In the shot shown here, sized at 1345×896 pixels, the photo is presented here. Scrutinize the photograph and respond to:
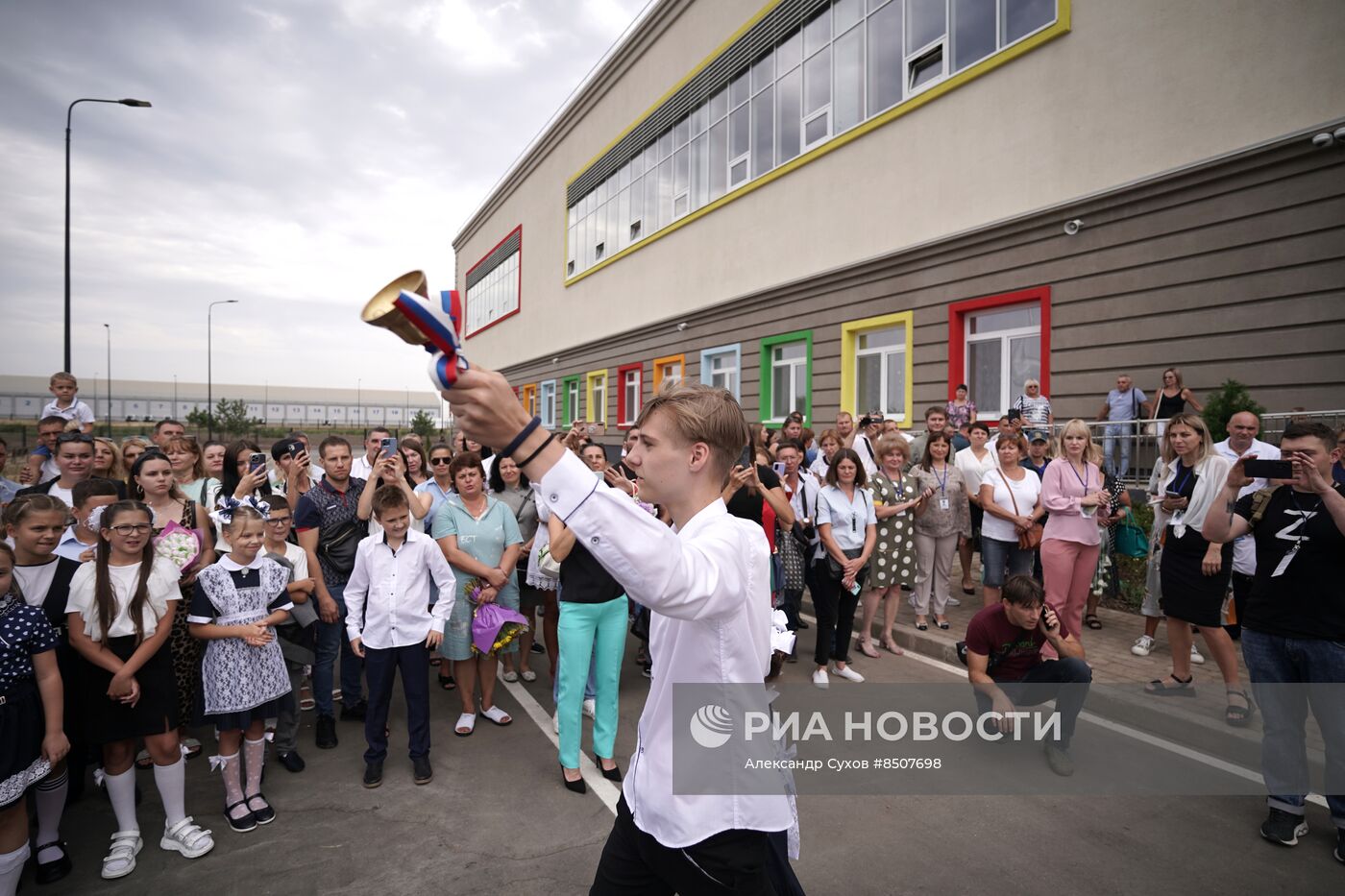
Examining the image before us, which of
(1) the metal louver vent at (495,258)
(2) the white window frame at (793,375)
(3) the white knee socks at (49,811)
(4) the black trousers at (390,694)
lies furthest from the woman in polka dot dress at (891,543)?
(1) the metal louver vent at (495,258)

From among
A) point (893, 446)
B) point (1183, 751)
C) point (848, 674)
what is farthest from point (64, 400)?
point (1183, 751)

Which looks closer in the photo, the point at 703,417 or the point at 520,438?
the point at 520,438

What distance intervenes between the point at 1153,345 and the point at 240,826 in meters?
10.4

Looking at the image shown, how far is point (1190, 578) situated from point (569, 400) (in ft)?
75.6

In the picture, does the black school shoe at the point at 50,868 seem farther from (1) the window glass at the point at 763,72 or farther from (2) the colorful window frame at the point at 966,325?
(1) the window glass at the point at 763,72

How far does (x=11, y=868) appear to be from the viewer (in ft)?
9.73

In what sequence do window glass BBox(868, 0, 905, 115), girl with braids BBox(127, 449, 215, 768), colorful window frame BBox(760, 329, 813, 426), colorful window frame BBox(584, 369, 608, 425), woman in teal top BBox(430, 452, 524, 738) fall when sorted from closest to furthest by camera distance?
girl with braids BBox(127, 449, 215, 768) < woman in teal top BBox(430, 452, 524, 738) < window glass BBox(868, 0, 905, 115) < colorful window frame BBox(760, 329, 813, 426) < colorful window frame BBox(584, 369, 608, 425)

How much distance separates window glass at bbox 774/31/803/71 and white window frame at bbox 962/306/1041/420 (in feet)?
23.4

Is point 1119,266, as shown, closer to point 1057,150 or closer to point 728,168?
point 1057,150

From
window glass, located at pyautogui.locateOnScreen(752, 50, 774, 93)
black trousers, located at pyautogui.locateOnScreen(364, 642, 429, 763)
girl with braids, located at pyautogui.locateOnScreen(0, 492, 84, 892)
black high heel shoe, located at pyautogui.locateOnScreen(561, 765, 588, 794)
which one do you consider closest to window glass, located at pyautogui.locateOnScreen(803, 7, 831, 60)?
window glass, located at pyautogui.locateOnScreen(752, 50, 774, 93)

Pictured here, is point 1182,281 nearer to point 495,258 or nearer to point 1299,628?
point 1299,628

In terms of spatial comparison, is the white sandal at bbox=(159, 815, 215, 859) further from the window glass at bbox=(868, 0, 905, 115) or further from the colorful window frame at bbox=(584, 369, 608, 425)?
the colorful window frame at bbox=(584, 369, 608, 425)

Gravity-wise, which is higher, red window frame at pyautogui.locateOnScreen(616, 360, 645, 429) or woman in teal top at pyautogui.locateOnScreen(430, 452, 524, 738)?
red window frame at pyautogui.locateOnScreen(616, 360, 645, 429)

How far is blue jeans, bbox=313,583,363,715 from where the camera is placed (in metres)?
4.93
